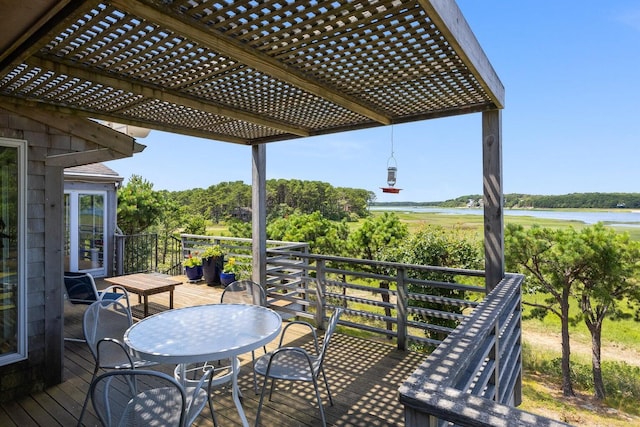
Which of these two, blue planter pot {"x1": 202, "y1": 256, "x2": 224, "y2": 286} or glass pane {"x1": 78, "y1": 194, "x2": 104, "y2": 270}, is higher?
glass pane {"x1": 78, "y1": 194, "x2": 104, "y2": 270}

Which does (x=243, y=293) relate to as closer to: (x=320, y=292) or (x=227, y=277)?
(x=320, y=292)

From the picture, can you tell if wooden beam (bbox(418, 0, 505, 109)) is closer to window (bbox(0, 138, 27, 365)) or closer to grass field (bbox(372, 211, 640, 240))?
window (bbox(0, 138, 27, 365))

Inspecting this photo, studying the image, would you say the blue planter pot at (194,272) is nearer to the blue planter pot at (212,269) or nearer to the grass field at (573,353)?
the blue planter pot at (212,269)

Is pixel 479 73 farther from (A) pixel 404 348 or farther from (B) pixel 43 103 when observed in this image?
(B) pixel 43 103

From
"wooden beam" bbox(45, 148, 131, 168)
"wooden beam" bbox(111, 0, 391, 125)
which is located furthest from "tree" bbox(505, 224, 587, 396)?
"wooden beam" bbox(45, 148, 131, 168)

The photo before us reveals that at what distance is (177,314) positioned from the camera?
2.83 m

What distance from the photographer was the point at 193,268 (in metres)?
7.21

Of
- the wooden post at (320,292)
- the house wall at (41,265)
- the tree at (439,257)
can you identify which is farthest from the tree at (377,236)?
the house wall at (41,265)

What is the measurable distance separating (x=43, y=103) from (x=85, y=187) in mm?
5461

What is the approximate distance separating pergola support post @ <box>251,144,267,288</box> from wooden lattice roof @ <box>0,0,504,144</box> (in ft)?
4.31

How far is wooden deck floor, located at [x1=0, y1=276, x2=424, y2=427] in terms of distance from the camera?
A: 8.36 ft

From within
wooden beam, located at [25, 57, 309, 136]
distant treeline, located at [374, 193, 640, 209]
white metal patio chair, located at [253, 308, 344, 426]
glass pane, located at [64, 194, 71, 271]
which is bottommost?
white metal patio chair, located at [253, 308, 344, 426]

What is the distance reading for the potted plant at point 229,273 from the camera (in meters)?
6.61

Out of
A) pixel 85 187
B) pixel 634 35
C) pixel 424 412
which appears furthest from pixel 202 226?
pixel 634 35
